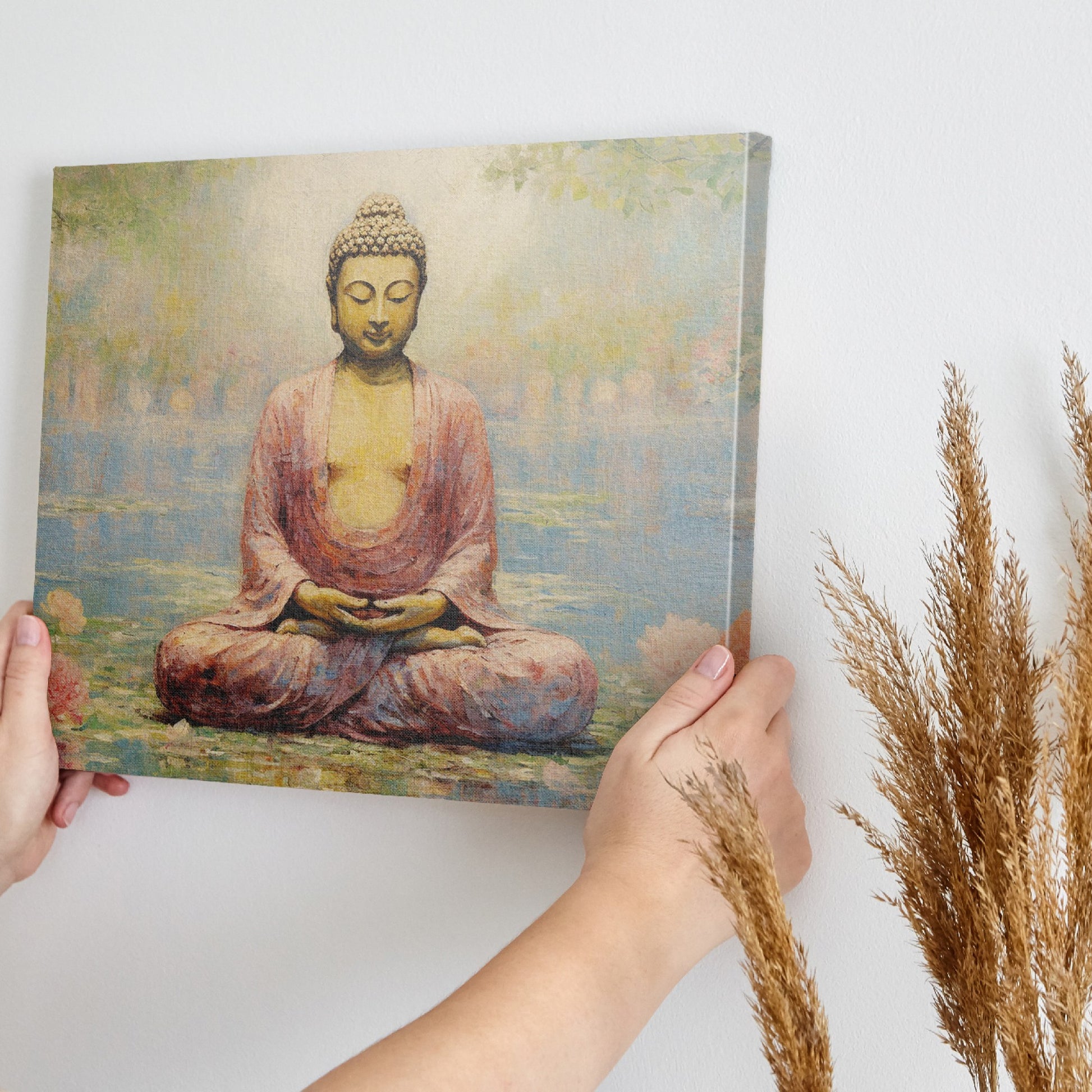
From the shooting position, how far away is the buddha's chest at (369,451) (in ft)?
2.84

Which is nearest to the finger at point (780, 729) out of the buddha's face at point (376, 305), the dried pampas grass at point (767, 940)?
the dried pampas grass at point (767, 940)

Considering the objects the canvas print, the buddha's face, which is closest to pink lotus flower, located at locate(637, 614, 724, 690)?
the canvas print

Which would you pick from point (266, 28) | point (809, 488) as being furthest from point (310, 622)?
point (266, 28)

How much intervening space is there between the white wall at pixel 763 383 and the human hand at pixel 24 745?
2.4 inches

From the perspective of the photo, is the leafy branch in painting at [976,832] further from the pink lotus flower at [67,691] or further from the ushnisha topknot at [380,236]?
the pink lotus flower at [67,691]

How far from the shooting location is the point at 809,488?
0.84 metres

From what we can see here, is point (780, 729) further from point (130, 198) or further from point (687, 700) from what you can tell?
point (130, 198)

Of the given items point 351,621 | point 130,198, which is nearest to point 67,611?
point 351,621

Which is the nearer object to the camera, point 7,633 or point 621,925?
point 621,925

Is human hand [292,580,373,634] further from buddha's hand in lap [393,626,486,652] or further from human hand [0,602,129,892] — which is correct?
human hand [0,602,129,892]

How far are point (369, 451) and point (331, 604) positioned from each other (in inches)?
5.9

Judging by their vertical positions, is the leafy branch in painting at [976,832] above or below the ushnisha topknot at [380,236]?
below

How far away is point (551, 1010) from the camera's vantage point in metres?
0.65

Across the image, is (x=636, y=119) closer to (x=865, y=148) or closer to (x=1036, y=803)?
(x=865, y=148)
